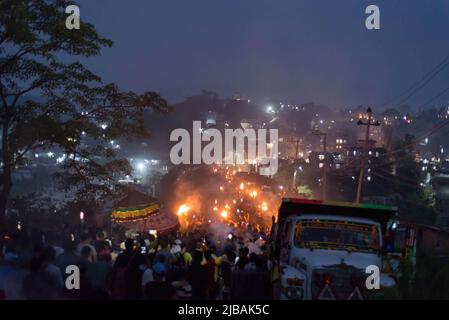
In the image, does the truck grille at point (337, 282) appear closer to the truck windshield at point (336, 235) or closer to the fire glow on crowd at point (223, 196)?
the truck windshield at point (336, 235)

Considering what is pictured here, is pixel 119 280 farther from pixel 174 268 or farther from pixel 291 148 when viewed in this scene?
pixel 291 148

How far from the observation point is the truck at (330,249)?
10.6 meters

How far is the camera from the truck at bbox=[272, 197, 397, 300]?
10555mm

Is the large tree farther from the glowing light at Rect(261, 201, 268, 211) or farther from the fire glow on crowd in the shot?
the glowing light at Rect(261, 201, 268, 211)

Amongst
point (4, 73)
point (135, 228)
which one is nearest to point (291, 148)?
point (135, 228)

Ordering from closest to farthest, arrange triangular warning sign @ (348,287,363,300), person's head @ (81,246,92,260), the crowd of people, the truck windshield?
the crowd of people → triangular warning sign @ (348,287,363,300) → person's head @ (81,246,92,260) → the truck windshield

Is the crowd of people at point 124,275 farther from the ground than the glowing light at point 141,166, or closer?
closer

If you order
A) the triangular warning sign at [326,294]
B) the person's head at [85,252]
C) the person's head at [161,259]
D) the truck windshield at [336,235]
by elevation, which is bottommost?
the triangular warning sign at [326,294]

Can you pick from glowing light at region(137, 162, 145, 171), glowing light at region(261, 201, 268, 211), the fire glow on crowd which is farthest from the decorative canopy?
glowing light at region(137, 162, 145, 171)

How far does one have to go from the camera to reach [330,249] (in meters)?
11.8

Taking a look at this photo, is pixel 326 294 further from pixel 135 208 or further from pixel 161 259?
pixel 135 208

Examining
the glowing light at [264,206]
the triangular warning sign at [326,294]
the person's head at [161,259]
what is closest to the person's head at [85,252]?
the person's head at [161,259]

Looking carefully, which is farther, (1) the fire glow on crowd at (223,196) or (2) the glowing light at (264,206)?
(2) the glowing light at (264,206)

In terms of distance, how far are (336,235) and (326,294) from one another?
6.39 feet
